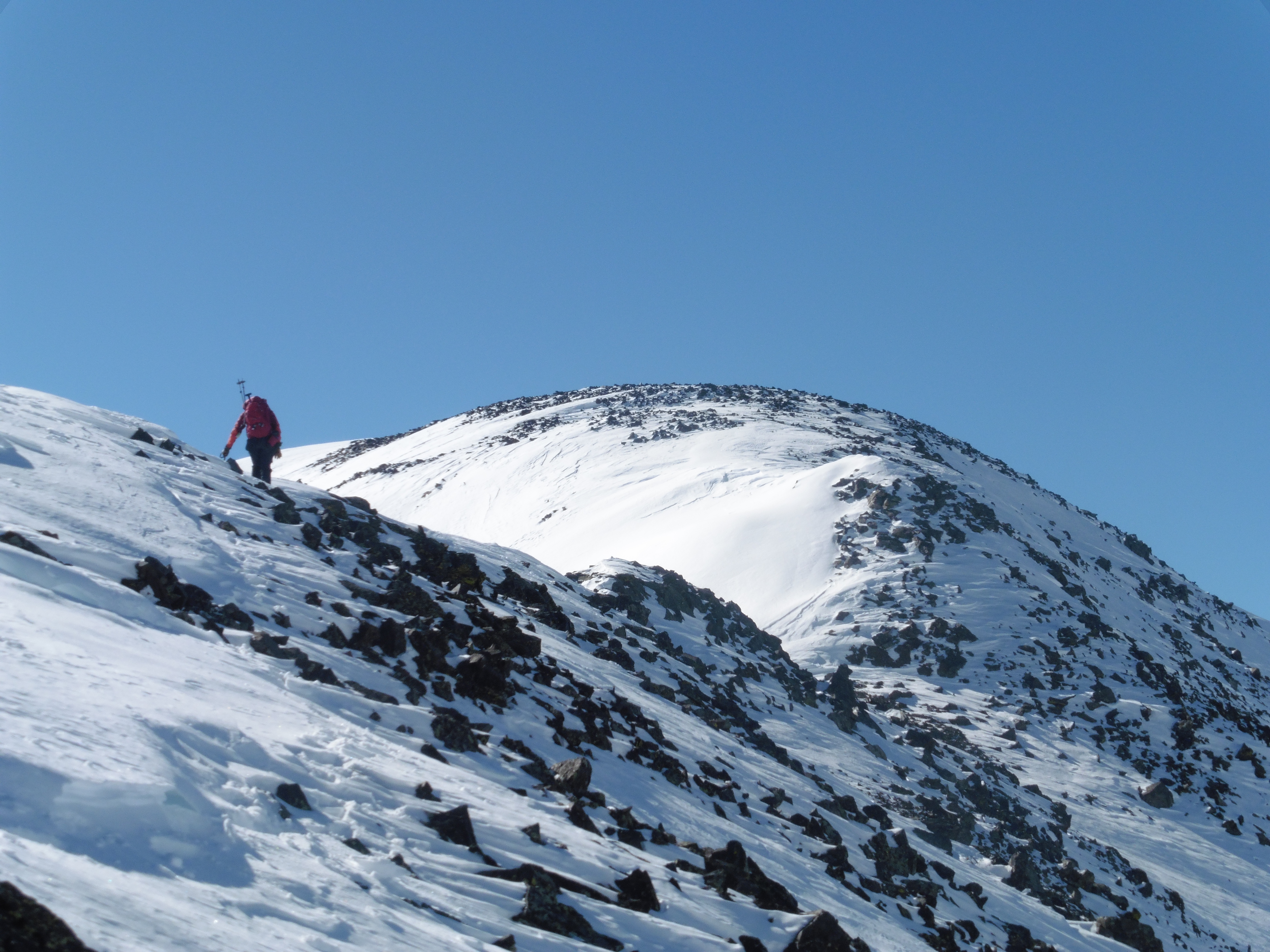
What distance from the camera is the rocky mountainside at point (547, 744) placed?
581 centimetres

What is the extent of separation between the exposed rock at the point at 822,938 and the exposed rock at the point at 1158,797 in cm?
1709

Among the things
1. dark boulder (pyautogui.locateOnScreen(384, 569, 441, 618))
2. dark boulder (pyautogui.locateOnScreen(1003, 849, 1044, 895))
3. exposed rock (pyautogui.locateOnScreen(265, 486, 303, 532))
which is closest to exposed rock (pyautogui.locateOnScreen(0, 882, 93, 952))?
dark boulder (pyautogui.locateOnScreen(384, 569, 441, 618))

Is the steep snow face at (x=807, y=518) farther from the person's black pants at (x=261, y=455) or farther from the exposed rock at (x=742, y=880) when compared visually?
the exposed rock at (x=742, y=880)

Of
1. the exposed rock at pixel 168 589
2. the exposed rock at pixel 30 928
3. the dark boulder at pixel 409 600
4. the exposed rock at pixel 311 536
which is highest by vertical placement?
the exposed rock at pixel 311 536

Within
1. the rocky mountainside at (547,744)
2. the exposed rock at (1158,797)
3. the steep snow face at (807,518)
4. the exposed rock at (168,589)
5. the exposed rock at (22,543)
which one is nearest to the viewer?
the rocky mountainside at (547,744)

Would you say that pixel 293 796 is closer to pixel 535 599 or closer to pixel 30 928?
pixel 30 928

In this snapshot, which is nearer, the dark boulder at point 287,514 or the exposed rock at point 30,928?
the exposed rock at point 30,928

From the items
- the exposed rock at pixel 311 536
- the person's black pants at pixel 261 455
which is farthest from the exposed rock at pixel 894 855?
the person's black pants at pixel 261 455

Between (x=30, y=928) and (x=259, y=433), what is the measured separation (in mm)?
14443

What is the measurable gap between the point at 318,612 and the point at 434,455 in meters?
57.0

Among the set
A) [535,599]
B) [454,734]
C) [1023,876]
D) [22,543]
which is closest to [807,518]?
[535,599]

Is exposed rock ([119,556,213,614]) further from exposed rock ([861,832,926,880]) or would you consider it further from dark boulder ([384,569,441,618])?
exposed rock ([861,832,926,880])

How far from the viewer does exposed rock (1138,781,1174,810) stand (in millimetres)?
22234

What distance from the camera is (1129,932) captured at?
598 inches
